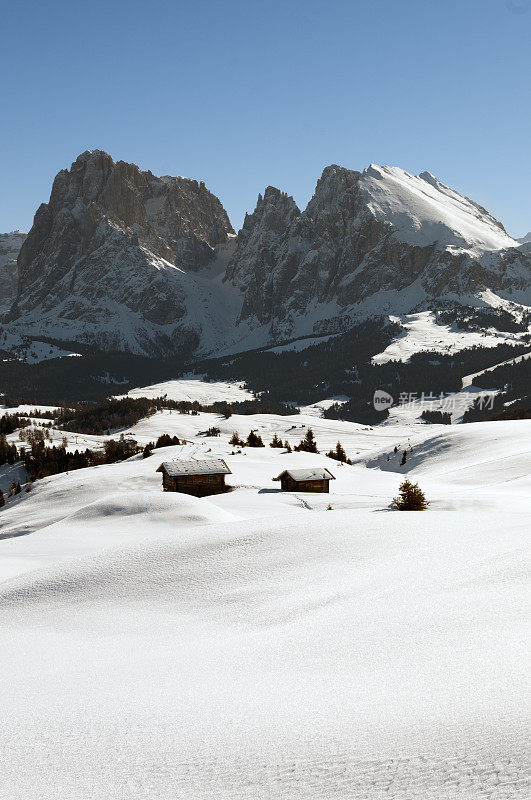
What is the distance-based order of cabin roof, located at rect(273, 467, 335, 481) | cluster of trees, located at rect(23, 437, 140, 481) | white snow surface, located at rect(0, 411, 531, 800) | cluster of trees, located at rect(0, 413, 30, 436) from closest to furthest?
white snow surface, located at rect(0, 411, 531, 800), cabin roof, located at rect(273, 467, 335, 481), cluster of trees, located at rect(23, 437, 140, 481), cluster of trees, located at rect(0, 413, 30, 436)

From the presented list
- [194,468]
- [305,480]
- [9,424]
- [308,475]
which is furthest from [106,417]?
[305,480]

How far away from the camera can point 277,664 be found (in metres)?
9.59

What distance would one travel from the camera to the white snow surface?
5.97 meters

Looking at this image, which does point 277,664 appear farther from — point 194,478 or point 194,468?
point 194,468

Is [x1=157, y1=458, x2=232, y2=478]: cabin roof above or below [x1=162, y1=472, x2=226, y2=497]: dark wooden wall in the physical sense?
above

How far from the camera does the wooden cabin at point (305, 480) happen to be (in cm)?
5306

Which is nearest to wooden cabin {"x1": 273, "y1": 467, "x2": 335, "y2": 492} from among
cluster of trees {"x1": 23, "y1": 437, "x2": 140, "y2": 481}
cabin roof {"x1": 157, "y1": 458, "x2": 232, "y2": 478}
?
cabin roof {"x1": 157, "y1": 458, "x2": 232, "y2": 478}

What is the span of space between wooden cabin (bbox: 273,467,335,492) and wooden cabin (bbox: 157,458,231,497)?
5.86 metres

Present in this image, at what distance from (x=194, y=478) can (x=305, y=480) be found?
10631 mm

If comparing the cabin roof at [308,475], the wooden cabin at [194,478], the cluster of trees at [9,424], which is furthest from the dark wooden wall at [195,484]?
the cluster of trees at [9,424]

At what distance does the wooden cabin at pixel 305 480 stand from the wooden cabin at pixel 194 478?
19.2 ft

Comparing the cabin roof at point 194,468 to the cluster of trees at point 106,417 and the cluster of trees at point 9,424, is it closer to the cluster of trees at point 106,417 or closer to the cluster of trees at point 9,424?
the cluster of trees at point 9,424

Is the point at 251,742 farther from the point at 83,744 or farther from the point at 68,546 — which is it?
the point at 68,546

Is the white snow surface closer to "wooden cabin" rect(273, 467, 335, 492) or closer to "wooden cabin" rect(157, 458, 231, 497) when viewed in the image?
"wooden cabin" rect(157, 458, 231, 497)
